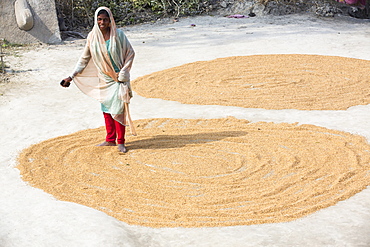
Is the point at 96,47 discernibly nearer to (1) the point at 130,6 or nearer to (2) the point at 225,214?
(2) the point at 225,214

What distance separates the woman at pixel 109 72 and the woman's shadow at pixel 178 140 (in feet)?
0.66

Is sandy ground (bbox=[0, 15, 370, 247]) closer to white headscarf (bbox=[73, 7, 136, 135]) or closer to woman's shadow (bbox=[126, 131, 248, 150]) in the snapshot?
woman's shadow (bbox=[126, 131, 248, 150])

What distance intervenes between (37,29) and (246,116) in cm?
586

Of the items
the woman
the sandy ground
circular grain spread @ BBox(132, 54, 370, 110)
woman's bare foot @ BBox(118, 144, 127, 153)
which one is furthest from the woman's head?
circular grain spread @ BBox(132, 54, 370, 110)

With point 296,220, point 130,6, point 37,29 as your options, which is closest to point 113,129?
point 296,220

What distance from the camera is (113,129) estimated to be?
528 centimetres

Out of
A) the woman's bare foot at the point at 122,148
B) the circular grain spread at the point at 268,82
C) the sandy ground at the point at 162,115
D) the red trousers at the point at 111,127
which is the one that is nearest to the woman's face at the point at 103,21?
the red trousers at the point at 111,127

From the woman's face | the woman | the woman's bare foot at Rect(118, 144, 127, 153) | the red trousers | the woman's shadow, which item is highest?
the woman's face

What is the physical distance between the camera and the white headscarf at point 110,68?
5.00m

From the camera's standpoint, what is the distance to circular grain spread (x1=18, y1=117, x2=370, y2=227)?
12.7ft

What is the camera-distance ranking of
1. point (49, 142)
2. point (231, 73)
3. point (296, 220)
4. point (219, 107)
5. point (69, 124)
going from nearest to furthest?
point (296, 220), point (49, 142), point (69, 124), point (219, 107), point (231, 73)

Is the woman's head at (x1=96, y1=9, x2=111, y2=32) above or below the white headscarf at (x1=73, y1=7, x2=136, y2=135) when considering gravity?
above

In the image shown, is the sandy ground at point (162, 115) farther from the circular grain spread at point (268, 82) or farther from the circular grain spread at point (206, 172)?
the circular grain spread at point (268, 82)

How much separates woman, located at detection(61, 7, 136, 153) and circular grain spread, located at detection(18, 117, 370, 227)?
0.29 m
